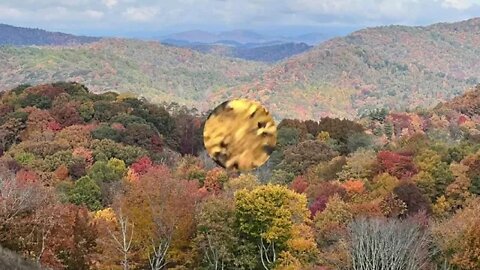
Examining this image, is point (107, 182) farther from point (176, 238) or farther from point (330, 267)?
point (330, 267)

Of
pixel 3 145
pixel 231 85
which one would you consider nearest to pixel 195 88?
pixel 231 85

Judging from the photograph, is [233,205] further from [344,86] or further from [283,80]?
[344,86]

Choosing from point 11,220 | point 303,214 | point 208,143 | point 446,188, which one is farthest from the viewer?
point 446,188

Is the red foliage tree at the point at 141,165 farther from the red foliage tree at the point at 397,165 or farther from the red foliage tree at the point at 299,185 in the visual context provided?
the red foliage tree at the point at 397,165

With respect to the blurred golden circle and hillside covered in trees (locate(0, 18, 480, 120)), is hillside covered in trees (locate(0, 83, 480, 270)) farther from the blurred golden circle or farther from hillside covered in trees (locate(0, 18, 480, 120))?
hillside covered in trees (locate(0, 18, 480, 120))

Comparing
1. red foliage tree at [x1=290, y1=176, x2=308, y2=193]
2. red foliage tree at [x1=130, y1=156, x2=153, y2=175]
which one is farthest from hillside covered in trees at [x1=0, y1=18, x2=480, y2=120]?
red foliage tree at [x1=290, y1=176, x2=308, y2=193]
